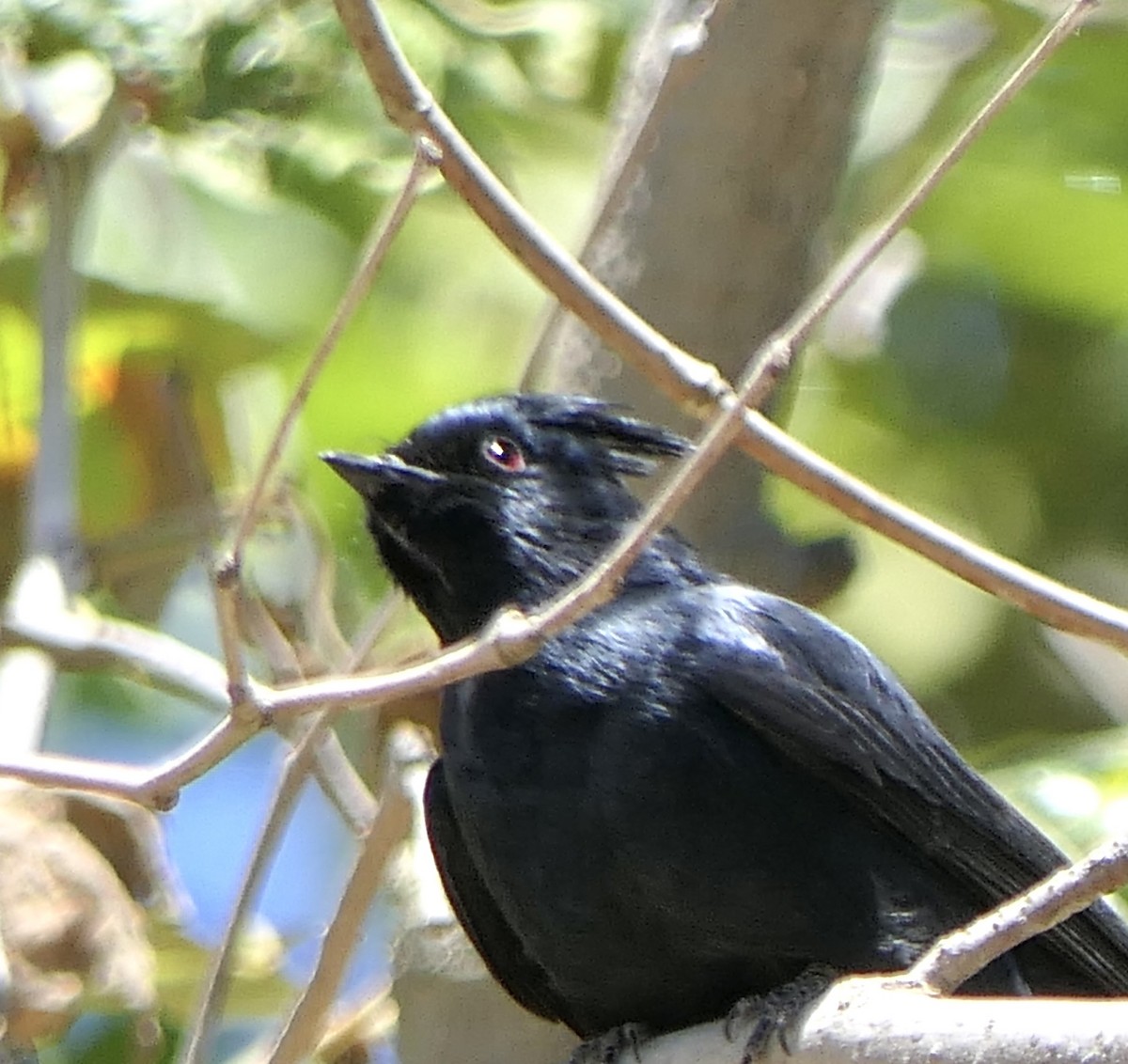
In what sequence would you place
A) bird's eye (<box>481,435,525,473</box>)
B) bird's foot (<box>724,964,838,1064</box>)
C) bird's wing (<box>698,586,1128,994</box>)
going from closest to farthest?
bird's foot (<box>724,964,838,1064</box>), bird's wing (<box>698,586,1128,994</box>), bird's eye (<box>481,435,525,473</box>)

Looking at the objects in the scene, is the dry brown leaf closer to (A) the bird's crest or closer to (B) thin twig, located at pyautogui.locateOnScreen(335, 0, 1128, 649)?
(A) the bird's crest

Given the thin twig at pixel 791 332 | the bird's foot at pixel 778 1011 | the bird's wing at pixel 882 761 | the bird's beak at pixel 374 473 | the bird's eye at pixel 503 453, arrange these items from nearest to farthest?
the thin twig at pixel 791 332
the bird's foot at pixel 778 1011
the bird's wing at pixel 882 761
the bird's beak at pixel 374 473
the bird's eye at pixel 503 453

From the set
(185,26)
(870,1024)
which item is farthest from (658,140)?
(870,1024)

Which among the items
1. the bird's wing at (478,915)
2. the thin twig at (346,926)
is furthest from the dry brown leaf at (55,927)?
the bird's wing at (478,915)

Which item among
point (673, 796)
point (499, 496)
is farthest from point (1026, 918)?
point (499, 496)

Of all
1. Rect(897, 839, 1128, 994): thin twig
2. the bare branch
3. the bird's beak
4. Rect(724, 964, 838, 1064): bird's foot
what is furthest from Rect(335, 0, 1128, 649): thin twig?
the bird's beak

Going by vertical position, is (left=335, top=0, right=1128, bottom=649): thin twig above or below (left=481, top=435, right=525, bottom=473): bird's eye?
above

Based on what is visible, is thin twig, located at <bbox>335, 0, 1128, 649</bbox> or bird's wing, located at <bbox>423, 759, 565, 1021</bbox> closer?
thin twig, located at <bbox>335, 0, 1128, 649</bbox>

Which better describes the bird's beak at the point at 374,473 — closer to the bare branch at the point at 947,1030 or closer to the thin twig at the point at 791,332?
the thin twig at the point at 791,332
